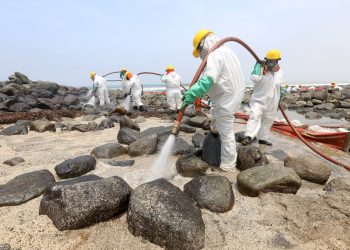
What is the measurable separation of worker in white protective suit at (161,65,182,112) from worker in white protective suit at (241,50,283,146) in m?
6.34

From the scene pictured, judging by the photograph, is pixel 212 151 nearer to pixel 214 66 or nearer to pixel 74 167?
pixel 214 66

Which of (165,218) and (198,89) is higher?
(198,89)

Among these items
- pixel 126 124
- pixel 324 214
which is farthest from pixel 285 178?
pixel 126 124

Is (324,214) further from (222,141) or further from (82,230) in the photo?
(82,230)

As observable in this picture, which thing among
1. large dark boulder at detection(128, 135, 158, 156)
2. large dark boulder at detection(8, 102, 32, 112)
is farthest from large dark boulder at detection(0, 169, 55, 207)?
large dark boulder at detection(8, 102, 32, 112)

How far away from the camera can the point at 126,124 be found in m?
6.69

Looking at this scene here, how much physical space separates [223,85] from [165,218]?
2.06m

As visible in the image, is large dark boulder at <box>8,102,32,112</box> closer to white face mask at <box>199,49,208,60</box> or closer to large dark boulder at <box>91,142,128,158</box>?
large dark boulder at <box>91,142,128,158</box>

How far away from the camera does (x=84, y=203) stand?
8.56ft

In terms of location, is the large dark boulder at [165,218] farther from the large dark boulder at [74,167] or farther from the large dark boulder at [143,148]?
the large dark boulder at [143,148]

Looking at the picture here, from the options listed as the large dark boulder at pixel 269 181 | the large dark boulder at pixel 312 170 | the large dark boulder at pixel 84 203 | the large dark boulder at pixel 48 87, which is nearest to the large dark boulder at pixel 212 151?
the large dark boulder at pixel 269 181

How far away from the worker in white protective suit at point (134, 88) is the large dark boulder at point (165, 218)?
1063 cm

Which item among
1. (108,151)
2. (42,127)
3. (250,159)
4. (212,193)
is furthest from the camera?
(42,127)

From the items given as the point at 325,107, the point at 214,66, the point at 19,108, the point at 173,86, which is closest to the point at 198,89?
the point at 214,66
